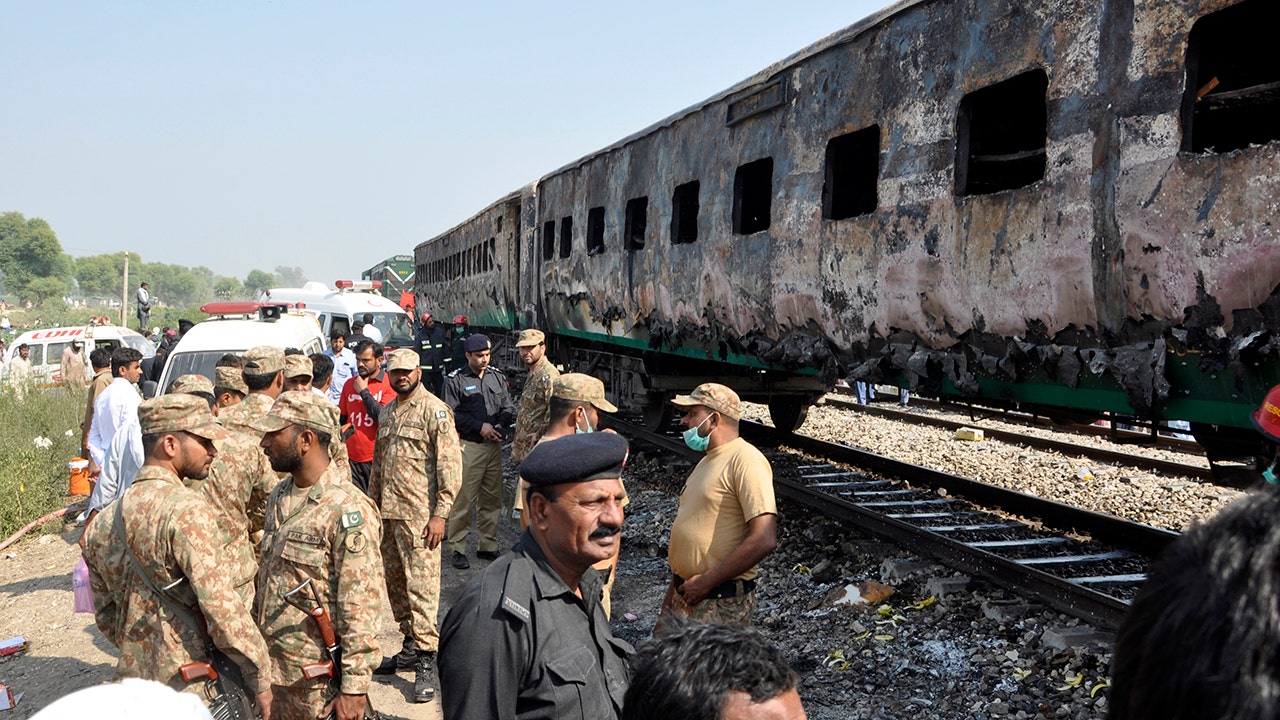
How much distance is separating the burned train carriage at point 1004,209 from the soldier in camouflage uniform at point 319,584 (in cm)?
381

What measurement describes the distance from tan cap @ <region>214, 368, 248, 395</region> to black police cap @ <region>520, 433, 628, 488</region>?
4.60 meters

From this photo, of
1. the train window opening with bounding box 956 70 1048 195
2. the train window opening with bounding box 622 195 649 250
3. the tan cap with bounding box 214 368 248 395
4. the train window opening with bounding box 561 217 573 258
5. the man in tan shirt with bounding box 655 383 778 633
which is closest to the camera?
the man in tan shirt with bounding box 655 383 778 633

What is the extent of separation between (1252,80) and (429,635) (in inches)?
251

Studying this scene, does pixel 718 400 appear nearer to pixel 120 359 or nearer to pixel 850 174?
pixel 850 174

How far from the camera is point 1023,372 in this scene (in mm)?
5387

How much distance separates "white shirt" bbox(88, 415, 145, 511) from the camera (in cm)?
611

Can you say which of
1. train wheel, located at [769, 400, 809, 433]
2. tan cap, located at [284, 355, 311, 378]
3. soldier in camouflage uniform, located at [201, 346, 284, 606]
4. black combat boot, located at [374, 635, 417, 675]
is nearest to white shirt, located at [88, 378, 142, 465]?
tan cap, located at [284, 355, 311, 378]

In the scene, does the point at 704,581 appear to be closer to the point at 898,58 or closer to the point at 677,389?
the point at 898,58

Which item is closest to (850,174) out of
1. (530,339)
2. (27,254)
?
(530,339)

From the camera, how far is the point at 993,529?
7273mm

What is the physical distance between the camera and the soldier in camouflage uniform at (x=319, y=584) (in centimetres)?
341

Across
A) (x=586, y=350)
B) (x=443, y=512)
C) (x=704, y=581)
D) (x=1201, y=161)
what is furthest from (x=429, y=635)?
(x=586, y=350)

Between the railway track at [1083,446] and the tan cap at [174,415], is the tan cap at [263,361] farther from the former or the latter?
the railway track at [1083,446]

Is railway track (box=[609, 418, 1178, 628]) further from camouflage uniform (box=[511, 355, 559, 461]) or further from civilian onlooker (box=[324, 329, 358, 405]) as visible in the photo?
civilian onlooker (box=[324, 329, 358, 405])
